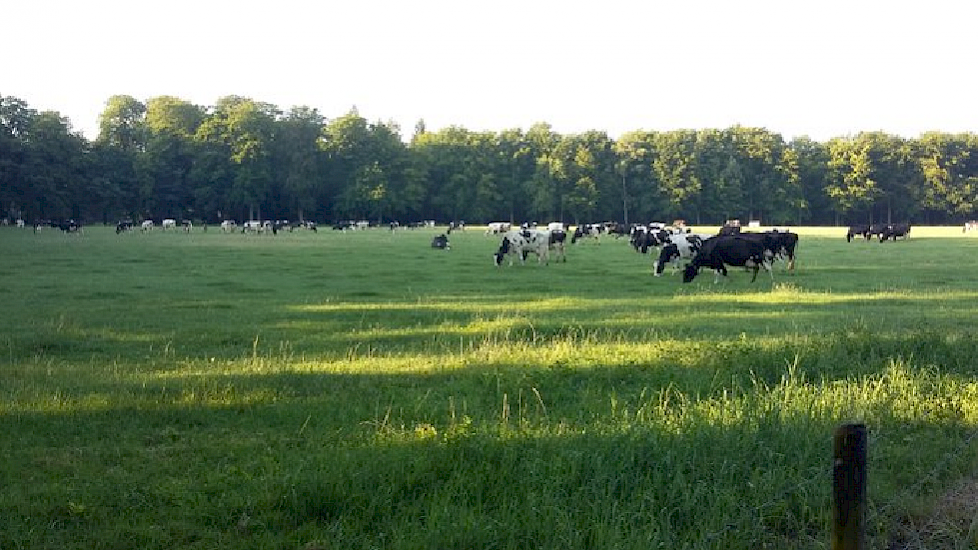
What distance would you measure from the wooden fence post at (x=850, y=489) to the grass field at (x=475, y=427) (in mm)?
1648

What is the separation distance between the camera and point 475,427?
7.35m

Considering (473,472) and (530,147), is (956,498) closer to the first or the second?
(473,472)

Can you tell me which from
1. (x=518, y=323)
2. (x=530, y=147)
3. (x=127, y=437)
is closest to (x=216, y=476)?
(x=127, y=437)

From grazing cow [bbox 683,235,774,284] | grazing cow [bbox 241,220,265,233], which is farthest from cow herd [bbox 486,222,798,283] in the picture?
grazing cow [bbox 241,220,265,233]

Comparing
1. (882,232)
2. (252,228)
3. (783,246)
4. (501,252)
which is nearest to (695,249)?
(783,246)

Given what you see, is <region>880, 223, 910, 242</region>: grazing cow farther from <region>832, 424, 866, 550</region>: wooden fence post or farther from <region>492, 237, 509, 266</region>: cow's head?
<region>832, 424, 866, 550</region>: wooden fence post

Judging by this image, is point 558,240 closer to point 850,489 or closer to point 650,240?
point 650,240

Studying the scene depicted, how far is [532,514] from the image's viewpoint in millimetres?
5441

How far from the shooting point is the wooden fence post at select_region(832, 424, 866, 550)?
3.62 meters

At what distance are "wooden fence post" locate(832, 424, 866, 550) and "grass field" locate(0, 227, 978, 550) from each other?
1648 mm

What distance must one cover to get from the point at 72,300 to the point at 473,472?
15.5 metres

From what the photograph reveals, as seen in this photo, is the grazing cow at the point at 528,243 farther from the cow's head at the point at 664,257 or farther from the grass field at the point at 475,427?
the grass field at the point at 475,427

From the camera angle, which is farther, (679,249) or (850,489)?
(679,249)

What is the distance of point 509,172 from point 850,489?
114 metres
